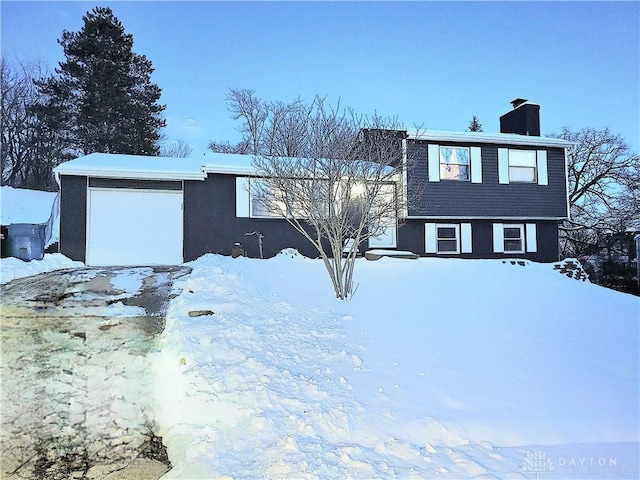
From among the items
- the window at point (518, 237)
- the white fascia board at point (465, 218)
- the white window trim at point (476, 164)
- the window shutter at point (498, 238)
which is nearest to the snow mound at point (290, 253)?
the white fascia board at point (465, 218)

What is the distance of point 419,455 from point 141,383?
2.78 m

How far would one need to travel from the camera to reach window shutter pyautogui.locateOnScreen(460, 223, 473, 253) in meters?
14.4

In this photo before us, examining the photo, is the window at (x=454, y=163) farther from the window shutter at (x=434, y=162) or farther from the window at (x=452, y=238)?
the window at (x=452, y=238)

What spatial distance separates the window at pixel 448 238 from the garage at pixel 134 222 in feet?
28.3

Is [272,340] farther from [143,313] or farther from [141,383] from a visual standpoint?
[143,313]

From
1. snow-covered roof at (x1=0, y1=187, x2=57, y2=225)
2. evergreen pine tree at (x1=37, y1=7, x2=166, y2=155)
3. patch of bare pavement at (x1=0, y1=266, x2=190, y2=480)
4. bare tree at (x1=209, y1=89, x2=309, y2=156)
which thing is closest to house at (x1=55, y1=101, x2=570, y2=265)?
bare tree at (x1=209, y1=89, x2=309, y2=156)

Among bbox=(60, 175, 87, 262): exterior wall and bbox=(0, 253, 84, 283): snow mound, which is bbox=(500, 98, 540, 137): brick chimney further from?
bbox=(0, 253, 84, 283): snow mound

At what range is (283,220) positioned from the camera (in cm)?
1252

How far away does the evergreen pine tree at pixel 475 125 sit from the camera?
110 feet

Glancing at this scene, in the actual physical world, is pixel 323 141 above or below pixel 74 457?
above

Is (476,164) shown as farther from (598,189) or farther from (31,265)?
(31,265)

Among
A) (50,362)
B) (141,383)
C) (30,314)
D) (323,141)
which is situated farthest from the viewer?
(323,141)

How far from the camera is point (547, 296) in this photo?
7.67 meters

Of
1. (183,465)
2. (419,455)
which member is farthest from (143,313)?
(419,455)
